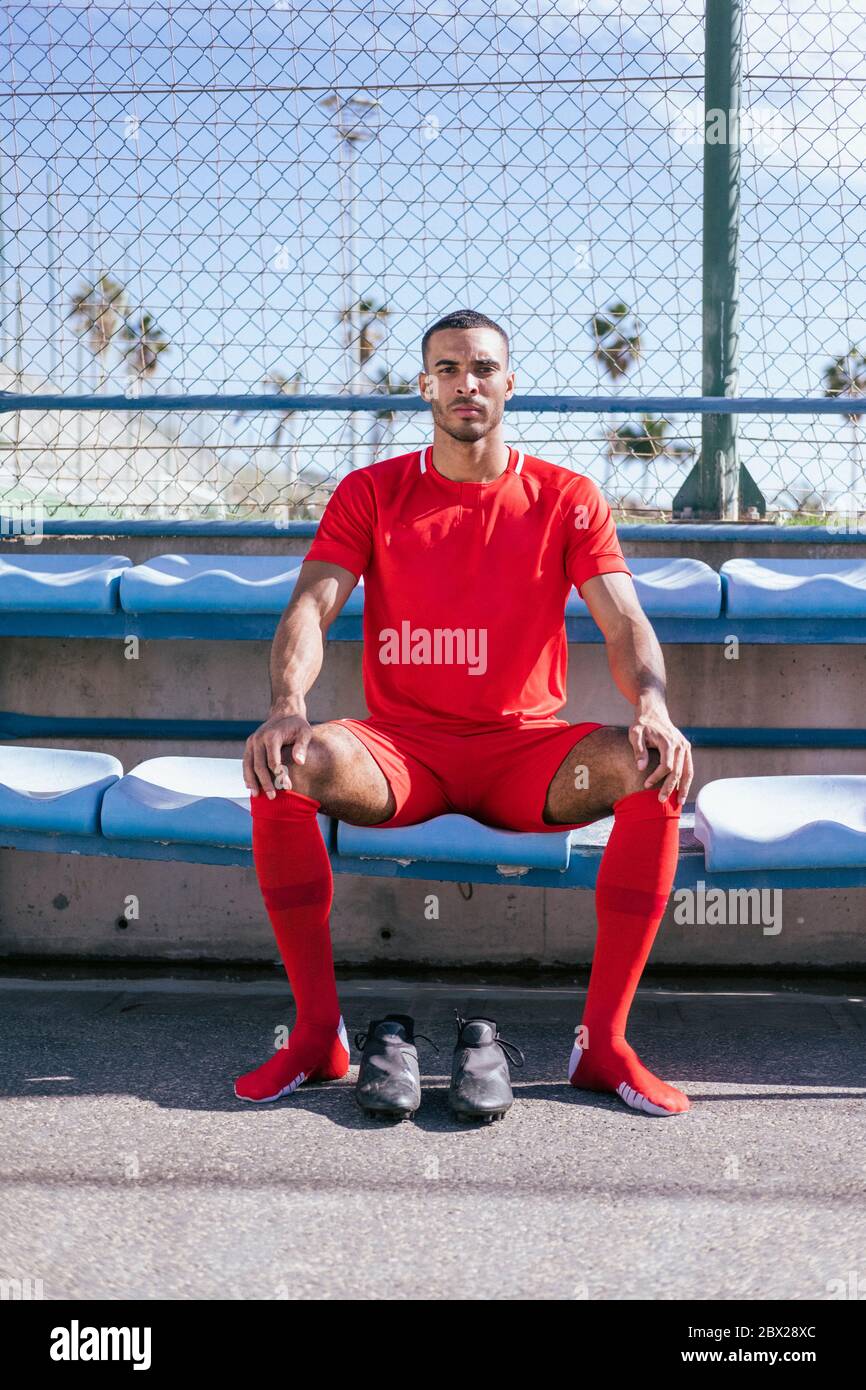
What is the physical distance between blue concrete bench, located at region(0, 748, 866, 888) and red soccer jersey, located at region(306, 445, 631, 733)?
0.25 metres

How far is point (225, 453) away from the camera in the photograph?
3.36 m

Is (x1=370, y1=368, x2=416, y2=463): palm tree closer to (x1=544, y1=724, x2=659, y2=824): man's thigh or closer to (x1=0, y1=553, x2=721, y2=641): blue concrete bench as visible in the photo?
(x1=0, y1=553, x2=721, y2=641): blue concrete bench

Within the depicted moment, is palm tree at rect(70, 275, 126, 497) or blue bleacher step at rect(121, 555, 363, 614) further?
palm tree at rect(70, 275, 126, 497)

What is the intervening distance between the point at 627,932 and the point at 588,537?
0.78m

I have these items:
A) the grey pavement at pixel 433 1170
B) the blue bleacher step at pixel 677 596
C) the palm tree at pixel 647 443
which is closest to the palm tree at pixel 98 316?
the palm tree at pixel 647 443

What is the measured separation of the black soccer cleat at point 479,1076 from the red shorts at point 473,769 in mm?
396

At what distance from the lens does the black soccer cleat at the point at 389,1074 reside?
1973 millimetres

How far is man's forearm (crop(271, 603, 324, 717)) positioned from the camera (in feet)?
7.04

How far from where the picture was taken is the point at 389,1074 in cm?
201

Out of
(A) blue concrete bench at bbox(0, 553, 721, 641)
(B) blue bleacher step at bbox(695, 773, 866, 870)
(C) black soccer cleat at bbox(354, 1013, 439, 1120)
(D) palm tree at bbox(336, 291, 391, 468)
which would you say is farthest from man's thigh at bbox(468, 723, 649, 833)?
(D) palm tree at bbox(336, 291, 391, 468)

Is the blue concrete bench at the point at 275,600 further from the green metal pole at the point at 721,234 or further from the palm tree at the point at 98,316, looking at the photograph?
the palm tree at the point at 98,316

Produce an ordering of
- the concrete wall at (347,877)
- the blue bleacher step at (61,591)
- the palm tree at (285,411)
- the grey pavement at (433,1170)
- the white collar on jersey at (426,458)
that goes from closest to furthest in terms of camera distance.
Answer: the grey pavement at (433,1170), the white collar on jersey at (426,458), the blue bleacher step at (61,591), the concrete wall at (347,877), the palm tree at (285,411)

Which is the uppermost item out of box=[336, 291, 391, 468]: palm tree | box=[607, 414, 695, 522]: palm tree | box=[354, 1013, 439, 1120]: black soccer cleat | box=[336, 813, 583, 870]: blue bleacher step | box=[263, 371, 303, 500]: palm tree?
box=[336, 291, 391, 468]: palm tree

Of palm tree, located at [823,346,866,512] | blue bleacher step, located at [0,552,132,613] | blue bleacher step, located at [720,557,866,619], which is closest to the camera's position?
blue bleacher step, located at [720,557,866,619]
